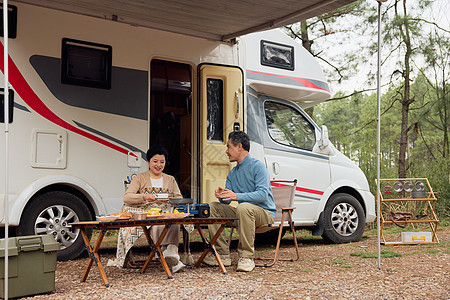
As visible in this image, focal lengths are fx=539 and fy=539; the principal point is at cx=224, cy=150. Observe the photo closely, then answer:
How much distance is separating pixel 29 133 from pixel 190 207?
5.41 ft

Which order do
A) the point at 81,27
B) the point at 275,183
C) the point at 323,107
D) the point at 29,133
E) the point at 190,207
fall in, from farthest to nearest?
the point at 323,107 → the point at 275,183 → the point at 81,27 → the point at 29,133 → the point at 190,207

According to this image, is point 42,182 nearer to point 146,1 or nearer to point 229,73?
point 146,1

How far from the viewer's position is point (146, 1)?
5176 mm

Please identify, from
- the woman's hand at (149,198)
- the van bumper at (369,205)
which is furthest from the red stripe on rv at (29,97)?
the van bumper at (369,205)

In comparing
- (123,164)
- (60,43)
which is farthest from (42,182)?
(60,43)

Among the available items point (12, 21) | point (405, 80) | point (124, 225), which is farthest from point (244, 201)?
point (405, 80)

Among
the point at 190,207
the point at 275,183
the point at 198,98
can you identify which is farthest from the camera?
the point at 275,183

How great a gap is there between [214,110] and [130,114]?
39.3 inches

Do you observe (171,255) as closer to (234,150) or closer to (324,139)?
(234,150)

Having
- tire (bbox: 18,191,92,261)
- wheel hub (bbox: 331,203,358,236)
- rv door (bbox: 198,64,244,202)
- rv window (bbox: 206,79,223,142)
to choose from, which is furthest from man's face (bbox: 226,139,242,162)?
wheel hub (bbox: 331,203,358,236)

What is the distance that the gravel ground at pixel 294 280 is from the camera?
142 inches

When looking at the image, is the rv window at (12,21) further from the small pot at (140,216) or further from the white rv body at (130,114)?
the small pot at (140,216)

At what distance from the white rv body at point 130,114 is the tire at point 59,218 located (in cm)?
1

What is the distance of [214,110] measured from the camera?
5965mm
